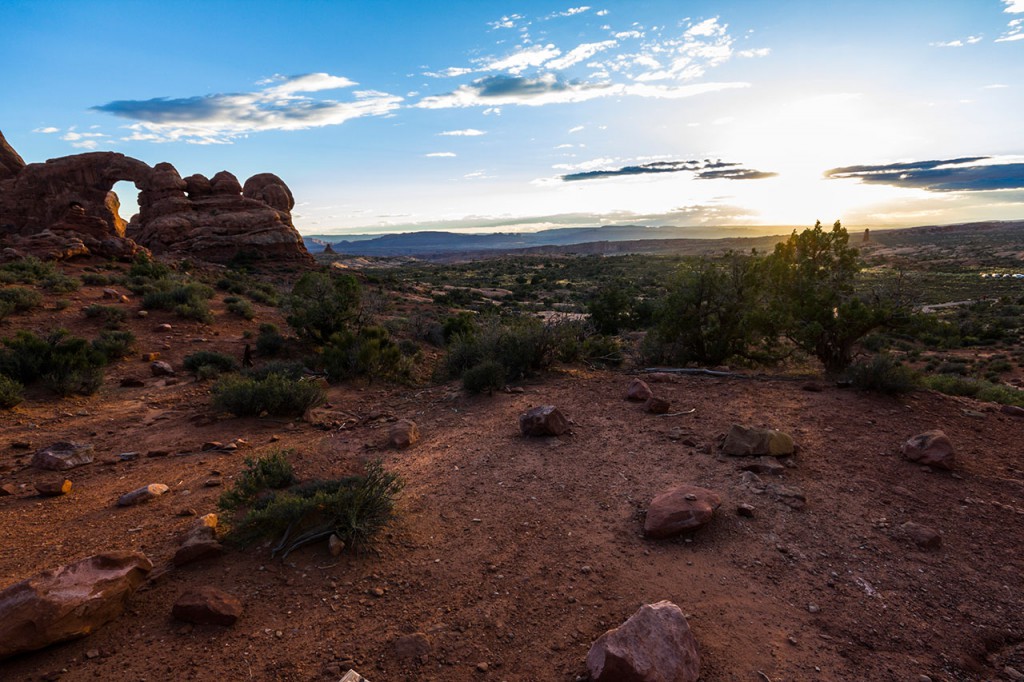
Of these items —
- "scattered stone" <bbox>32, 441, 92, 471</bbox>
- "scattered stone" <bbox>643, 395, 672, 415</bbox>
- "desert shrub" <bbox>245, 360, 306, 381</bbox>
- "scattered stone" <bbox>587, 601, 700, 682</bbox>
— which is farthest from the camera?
"desert shrub" <bbox>245, 360, 306, 381</bbox>

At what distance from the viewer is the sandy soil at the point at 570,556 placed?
12.2ft

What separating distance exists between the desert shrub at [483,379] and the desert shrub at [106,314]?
1197cm

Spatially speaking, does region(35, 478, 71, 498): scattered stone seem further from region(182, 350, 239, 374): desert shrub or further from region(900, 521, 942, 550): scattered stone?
region(900, 521, 942, 550): scattered stone

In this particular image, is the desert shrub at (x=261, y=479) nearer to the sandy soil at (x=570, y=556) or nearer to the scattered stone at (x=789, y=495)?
the sandy soil at (x=570, y=556)

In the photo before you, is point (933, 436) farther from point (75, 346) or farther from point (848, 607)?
point (75, 346)

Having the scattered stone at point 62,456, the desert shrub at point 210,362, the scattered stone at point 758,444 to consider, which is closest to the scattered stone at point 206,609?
the scattered stone at point 62,456

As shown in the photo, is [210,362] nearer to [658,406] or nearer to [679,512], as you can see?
[658,406]

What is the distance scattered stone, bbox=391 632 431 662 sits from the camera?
374 cm

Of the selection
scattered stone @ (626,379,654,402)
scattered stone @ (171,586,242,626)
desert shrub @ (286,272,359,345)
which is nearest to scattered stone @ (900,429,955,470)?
scattered stone @ (626,379,654,402)

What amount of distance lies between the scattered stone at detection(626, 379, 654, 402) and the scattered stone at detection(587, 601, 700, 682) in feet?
19.0

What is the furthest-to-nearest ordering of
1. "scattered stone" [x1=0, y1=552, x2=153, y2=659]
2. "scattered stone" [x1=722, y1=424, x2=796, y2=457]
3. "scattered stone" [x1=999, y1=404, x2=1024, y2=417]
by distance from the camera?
"scattered stone" [x1=999, y1=404, x2=1024, y2=417] → "scattered stone" [x1=722, y1=424, x2=796, y2=457] → "scattered stone" [x1=0, y1=552, x2=153, y2=659]

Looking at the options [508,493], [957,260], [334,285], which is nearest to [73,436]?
[508,493]

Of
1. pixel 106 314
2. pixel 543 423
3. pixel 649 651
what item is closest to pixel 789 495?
pixel 649 651

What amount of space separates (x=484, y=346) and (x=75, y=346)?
879 centimetres
